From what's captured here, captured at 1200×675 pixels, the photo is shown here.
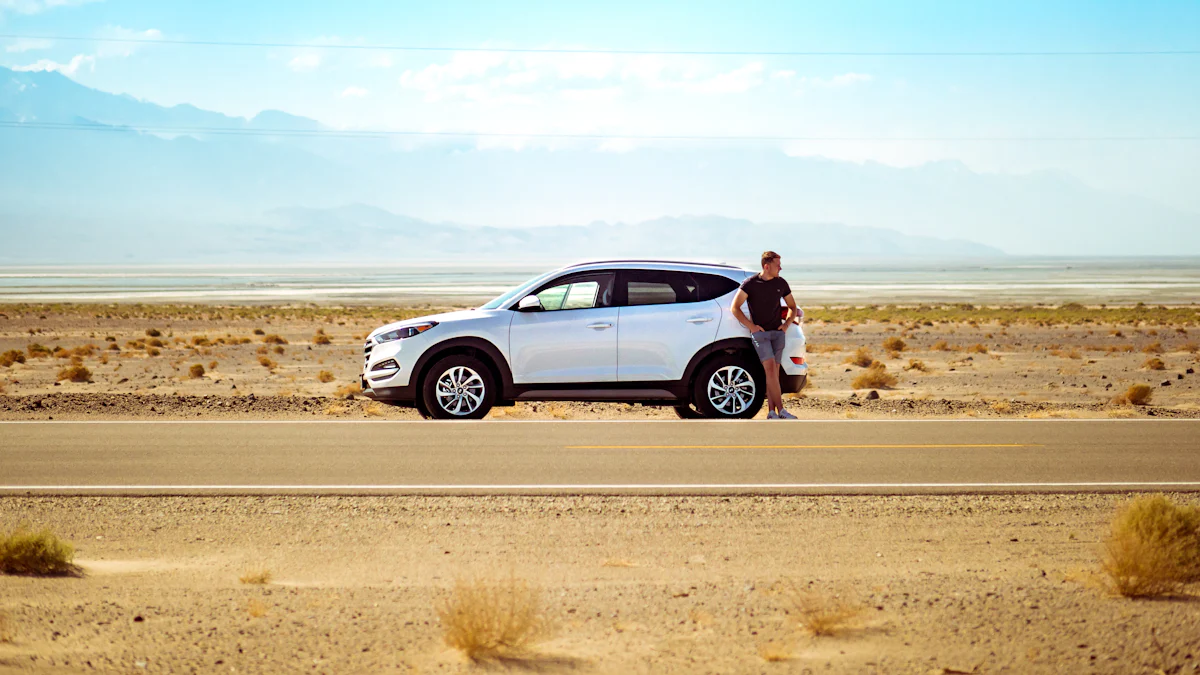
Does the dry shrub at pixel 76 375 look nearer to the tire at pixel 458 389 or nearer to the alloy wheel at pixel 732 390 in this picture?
the tire at pixel 458 389

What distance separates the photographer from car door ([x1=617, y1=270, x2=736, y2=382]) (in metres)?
14.6

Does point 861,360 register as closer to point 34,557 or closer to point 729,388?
point 729,388

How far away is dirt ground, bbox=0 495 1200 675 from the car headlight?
442 cm

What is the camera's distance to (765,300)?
14.5 m

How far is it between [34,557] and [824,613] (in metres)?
5.36

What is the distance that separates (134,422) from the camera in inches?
614

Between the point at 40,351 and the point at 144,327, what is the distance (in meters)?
18.4

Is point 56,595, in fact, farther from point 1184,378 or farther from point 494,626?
point 1184,378

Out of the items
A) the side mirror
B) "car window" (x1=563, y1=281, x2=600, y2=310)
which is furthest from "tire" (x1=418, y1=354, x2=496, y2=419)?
"car window" (x1=563, y1=281, x2=600, y2=310)

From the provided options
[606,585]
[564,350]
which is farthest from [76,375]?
[606,585]

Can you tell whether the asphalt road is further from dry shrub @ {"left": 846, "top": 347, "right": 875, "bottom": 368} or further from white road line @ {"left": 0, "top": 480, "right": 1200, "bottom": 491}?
dry shrub @ {"left": 846, "top": 347, "right": 875, "bottom": 368}

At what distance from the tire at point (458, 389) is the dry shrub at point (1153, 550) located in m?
8.39

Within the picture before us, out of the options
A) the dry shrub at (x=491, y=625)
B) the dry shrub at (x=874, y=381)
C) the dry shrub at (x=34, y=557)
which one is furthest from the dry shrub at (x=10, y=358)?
the dry shrub at (x=491, y=625)

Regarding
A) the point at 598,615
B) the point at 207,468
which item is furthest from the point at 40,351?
the point at 598,615
